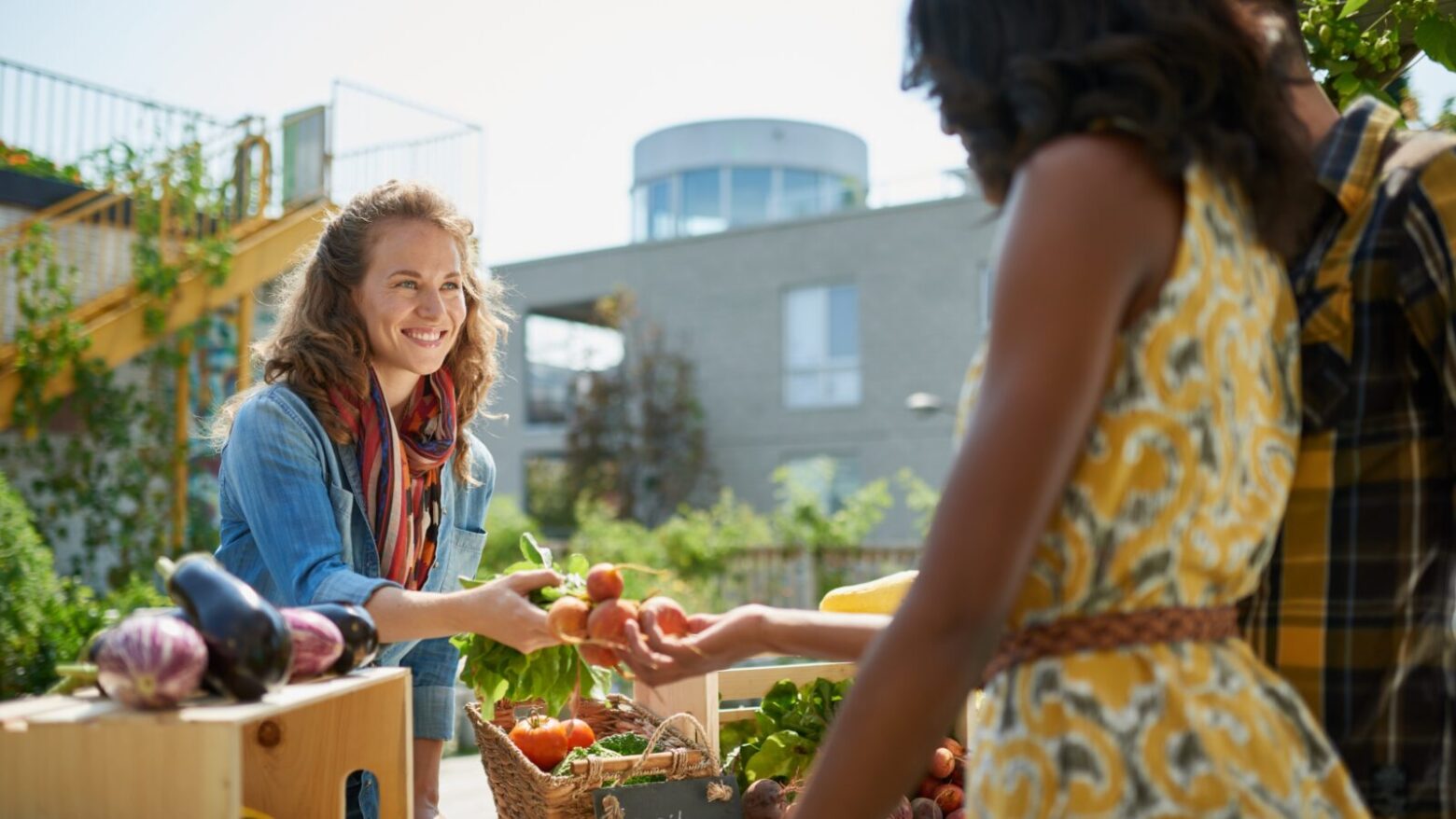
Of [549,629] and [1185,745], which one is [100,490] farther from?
[1185,745]

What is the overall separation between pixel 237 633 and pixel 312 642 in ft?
0.65

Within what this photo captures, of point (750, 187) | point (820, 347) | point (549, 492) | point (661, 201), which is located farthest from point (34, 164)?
point (750, 187)

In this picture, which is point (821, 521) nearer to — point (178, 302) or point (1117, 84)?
point (178, 302)

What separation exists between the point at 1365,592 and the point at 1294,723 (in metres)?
0.21

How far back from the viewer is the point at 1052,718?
113cm

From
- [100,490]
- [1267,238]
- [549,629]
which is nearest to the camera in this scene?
[1267,238]

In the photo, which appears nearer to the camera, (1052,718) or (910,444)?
(1052,718)

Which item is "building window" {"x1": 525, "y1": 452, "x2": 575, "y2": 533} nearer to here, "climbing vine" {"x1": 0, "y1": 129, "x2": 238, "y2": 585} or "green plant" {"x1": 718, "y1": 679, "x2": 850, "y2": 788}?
"climbing vine" {"x1": 0, "y1": 129, "x2": 238, "y2": 585}

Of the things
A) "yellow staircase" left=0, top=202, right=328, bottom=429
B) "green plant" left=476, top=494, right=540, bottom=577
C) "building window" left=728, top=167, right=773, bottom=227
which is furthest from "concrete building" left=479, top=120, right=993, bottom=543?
"yellow staircase" left=0, top=202, right=328, bottom=429

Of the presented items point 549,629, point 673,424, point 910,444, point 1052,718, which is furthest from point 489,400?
point 673,424

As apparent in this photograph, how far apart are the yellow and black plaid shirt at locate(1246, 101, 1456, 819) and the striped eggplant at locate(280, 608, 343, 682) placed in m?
1.23

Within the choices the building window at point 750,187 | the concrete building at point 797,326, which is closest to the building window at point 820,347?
the concrete building at point 797,326

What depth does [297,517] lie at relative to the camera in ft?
7.14

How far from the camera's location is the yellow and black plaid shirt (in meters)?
1.29
